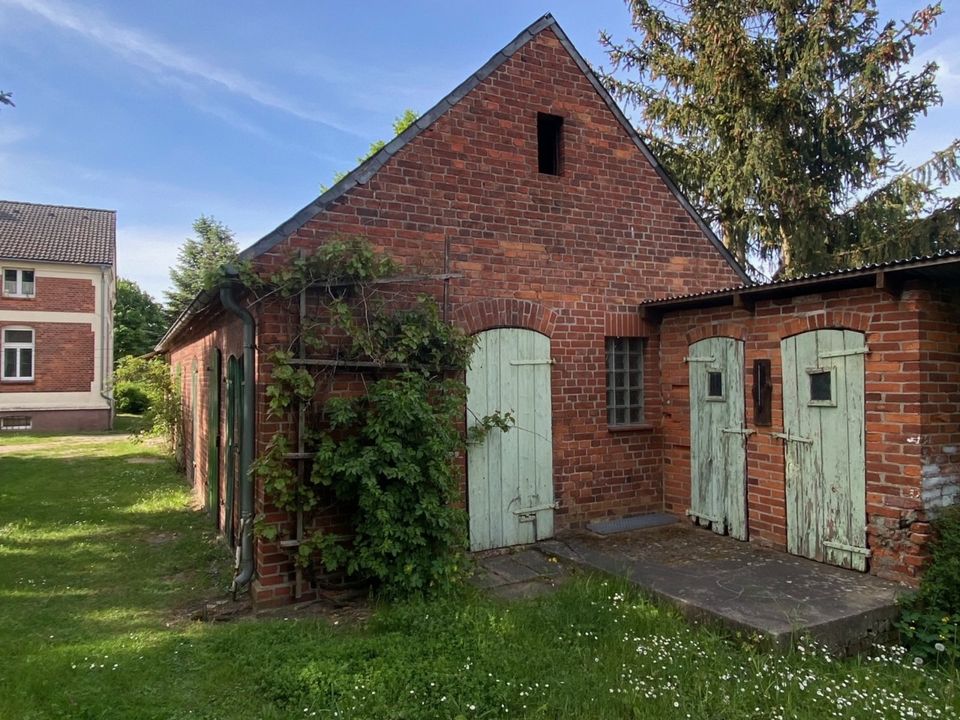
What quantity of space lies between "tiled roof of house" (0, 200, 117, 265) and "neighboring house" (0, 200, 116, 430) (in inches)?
1.6

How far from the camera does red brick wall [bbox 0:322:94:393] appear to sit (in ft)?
76.6

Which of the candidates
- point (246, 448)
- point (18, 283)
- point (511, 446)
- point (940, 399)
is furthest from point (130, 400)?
point (940, 399)

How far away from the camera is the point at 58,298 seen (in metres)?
23.7

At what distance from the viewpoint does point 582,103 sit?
7.62 metres

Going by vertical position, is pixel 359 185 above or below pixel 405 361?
above

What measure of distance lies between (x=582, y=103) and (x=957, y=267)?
14.9ft

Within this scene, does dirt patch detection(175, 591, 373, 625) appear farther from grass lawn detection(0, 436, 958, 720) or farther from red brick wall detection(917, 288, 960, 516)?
red brick wall detection(917, 288, 960, 516)

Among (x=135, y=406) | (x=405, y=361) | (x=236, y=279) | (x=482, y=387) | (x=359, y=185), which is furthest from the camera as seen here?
(x=135, y=406)

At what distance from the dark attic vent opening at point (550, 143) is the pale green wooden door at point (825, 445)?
3.49m

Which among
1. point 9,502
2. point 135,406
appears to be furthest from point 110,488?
point 135,406

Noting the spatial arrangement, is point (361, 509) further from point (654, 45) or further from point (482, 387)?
point (654, 45)

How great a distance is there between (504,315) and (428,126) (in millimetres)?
2229

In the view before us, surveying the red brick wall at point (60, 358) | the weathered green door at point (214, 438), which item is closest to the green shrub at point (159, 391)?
the weathered green door at point (214, 438)

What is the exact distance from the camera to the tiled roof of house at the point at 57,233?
23.5 metres
